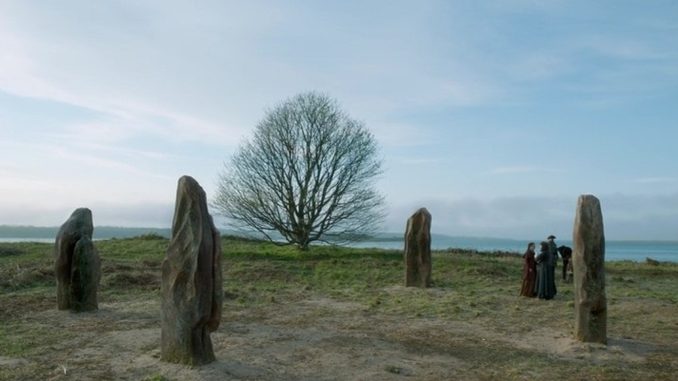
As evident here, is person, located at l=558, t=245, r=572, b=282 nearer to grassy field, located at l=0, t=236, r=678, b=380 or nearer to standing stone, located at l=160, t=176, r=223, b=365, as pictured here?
grassy field, located at l=0, t=236, r=678, b=380

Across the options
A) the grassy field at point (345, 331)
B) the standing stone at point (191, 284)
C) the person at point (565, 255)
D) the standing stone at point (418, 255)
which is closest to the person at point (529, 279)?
the grassy field at point (345, 331)

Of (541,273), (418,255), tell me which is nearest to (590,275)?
(541,273)

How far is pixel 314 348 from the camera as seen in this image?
40.7 ft

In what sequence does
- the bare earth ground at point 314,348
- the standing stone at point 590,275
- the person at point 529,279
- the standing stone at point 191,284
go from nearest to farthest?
the standing stone at point 191,284 → the bare earth ground at point 314,348 → the standing stone at point 590,275 → the person at point 529,279

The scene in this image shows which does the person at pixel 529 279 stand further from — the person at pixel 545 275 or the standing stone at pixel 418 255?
the standing stone at pixel 418 255

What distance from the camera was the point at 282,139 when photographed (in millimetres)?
37969

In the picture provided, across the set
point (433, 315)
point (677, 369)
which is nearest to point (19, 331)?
point (433, 315)

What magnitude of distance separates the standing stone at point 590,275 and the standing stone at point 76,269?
10.8 metres

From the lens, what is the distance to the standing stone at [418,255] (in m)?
22.0

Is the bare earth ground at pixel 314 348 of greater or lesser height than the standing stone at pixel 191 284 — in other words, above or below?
below

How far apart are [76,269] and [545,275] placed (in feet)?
43.3

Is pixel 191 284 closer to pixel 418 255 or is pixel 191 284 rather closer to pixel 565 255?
pixel 418 255

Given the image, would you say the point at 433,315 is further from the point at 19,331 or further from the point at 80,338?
the point at 19,331

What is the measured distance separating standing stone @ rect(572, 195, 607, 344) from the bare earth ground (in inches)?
14.9
